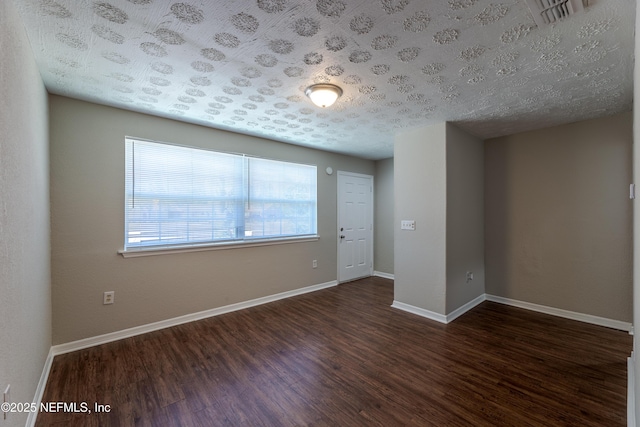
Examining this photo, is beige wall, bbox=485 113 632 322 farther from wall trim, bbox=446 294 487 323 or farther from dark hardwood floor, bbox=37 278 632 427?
dark hardwood floor, bbox=37 278 632 427

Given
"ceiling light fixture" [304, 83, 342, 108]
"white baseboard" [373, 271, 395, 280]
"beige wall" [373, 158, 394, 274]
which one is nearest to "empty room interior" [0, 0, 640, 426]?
"ceiling light fixture" [304, 83, 342, 108]

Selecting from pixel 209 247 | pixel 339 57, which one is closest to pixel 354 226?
pixel 209 247

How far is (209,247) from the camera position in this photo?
11.1 feet

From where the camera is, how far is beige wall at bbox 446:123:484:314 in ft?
10.7

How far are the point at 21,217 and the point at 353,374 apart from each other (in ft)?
8.12

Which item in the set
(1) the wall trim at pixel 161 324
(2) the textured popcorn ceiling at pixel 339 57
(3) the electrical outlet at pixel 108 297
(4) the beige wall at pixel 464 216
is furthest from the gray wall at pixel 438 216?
(3) the electrical outlet at pixel 108 297

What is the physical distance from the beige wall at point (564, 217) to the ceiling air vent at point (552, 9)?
8.28 feet

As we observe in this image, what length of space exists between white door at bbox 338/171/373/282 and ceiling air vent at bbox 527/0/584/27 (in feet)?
11.8

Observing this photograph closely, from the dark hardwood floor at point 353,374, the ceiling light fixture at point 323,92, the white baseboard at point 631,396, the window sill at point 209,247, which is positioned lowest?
the dark hardwood floor at point 353,374

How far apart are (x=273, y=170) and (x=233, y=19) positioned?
2644mm

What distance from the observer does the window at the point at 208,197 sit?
9.62 ft

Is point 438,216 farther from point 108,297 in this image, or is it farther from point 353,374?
point 108,297

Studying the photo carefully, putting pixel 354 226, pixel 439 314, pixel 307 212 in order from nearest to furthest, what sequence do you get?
pixel 439 314
pixel 307 212
pixel 354 226

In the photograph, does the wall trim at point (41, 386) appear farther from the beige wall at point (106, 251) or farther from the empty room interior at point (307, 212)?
the beige wall at point (106, 251)
